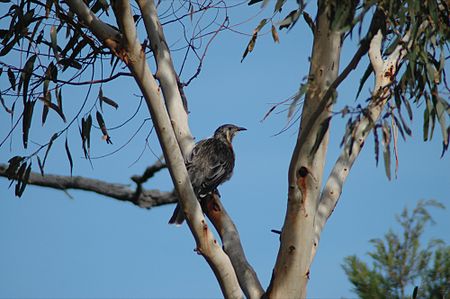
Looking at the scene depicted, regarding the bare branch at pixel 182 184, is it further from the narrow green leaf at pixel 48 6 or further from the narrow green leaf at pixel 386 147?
the narrow green leaf at pixel 386 147

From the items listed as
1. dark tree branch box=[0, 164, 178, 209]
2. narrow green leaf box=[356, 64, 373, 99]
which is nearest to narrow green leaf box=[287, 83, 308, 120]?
narrow green leaf box=[356, 64, 373, 99]

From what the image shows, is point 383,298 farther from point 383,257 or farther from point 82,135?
point 82,135

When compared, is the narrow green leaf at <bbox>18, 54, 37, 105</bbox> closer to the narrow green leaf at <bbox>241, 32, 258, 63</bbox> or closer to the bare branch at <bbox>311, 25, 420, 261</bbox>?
the narrow green leaf at <bbox>241, 32, 258, 63</bbox>

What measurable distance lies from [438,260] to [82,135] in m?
2.55

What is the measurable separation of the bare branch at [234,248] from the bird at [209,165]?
0.59 m

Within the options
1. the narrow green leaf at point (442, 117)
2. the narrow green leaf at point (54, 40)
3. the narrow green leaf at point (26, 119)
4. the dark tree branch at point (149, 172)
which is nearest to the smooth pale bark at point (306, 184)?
the narrow green leaf at point (442, 117)

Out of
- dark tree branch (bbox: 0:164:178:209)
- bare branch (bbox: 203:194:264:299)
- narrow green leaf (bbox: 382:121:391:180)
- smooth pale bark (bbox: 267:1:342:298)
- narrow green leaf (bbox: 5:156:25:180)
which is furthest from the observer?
narrow green leaf (bbox: 5:156:25:180)

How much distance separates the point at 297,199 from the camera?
4.99 metres

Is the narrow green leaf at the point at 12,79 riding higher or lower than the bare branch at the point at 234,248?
higher

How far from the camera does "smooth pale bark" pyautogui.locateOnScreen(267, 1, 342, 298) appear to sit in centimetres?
495

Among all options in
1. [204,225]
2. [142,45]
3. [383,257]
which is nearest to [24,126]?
[142,45]

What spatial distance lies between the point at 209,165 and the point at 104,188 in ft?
4.89

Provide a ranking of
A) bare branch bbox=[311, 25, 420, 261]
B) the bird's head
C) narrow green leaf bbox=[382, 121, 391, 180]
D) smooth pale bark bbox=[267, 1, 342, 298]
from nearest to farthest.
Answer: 1. narrow green leaf bbox=[382, 121, 391, 180]
2. smooth pale bark bbox=[267, 1, 342, 298]
3. bare branch bbox=[311, 25, 420, 261]
4. the bird's head

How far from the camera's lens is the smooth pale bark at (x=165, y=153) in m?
5.20
